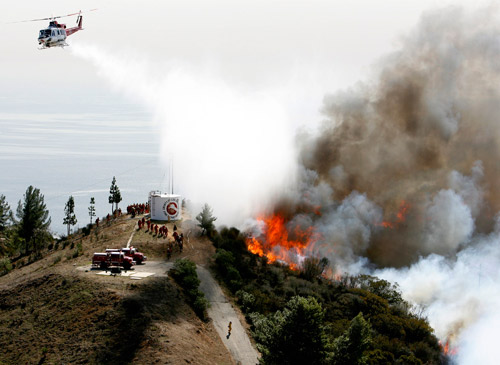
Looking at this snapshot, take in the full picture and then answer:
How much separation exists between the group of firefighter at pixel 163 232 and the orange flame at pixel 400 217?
3492 cm

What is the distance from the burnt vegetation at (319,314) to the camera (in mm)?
40844

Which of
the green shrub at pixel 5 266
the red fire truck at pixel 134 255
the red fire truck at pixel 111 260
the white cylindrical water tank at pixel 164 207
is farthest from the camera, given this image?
the white cylindrical water tank at pixel 164 207

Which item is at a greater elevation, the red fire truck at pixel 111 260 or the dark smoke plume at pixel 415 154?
the dark smoke plume at pixel 415 154

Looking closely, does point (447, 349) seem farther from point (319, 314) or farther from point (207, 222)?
point (207, 222)

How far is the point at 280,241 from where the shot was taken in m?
80.0

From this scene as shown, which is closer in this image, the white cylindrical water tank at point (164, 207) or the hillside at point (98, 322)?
the hillside at point (98, 322)

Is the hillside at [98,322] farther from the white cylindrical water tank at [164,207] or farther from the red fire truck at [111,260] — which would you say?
the white cylindrical water tank at [164,207]

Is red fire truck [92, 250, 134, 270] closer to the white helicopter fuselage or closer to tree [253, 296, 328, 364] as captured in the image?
tree [253, 296, 328, 364]

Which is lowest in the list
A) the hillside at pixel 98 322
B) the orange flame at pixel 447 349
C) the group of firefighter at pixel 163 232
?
the orange flame at pixel 447 349

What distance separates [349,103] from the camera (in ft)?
307

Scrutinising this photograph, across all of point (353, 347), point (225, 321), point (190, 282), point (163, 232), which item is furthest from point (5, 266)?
point (353, 347)

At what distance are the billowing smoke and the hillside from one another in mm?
34407

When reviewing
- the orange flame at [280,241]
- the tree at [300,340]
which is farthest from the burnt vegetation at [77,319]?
the orange flame at [280,241]

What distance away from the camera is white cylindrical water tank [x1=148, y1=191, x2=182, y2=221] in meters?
74.9
